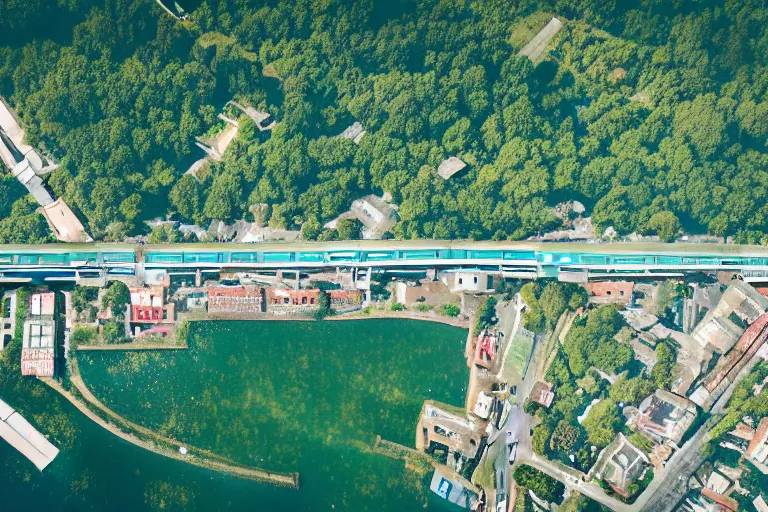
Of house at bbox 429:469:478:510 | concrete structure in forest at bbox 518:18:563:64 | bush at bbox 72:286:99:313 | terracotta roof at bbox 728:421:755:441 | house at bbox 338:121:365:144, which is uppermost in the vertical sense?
concrete structure in forest at bbox 518:18:563:64

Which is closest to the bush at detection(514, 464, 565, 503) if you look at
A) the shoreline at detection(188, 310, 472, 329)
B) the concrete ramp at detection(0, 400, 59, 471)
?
the shoreline at detection(188, 310, 472, 329)

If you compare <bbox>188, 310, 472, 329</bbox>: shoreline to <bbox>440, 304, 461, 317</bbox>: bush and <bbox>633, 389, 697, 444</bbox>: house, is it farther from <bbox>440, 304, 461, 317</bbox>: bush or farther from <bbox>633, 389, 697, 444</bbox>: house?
<bbox>633, 389, 697, 444</bbox>: house

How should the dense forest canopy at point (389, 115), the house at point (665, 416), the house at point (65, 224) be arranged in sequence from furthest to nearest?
the dense forest canopy at point (389, 115) < the house at point (65, 224) < the house at point (665, 416)

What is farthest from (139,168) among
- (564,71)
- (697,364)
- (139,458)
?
(697,364)

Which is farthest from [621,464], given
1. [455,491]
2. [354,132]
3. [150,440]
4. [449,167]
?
[150,440]

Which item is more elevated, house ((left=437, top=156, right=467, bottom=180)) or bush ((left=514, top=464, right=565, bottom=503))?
house ((left=437, top=156, right=467, bottom=180))

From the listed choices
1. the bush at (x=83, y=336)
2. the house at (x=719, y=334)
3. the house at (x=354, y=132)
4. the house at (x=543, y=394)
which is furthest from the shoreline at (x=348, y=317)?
the house at (x=719, y=334)

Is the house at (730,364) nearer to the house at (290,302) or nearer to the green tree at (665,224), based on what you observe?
the green tree at (665,224)
